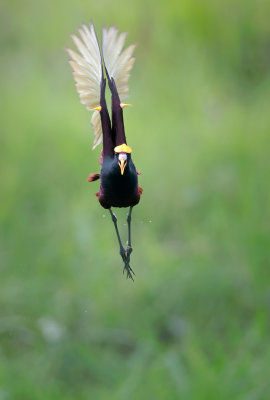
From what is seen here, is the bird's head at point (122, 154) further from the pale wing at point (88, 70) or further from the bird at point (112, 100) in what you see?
the pale wing at point (88, 70)

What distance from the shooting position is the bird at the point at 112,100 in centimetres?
198

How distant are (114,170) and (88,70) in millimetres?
309

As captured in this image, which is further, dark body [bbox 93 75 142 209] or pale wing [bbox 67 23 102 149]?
pale wing [bbox 67 23 102 149]

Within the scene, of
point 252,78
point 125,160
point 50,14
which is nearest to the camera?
point 125,160

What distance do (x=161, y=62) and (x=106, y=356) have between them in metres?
4.91

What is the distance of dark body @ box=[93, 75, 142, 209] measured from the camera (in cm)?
197

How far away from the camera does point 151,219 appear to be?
10.2m

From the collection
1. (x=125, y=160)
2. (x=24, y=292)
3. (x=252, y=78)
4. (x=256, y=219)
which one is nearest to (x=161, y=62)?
(x=252, y=78)

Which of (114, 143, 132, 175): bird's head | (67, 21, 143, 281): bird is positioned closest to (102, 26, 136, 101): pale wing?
(67, 21, 143, 281): bird

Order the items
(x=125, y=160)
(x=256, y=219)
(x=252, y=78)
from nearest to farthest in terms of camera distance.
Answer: (x=125, y=160) → (x=256, y=219) → (x=252, y=78)

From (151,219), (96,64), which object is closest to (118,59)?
(96,64)

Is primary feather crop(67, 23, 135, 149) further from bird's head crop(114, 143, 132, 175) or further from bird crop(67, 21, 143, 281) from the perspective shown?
bird's head crop(114, 143, 132, 175)

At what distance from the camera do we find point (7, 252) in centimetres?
1209

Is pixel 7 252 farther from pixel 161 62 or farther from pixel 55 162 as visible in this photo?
pixel 161 62
